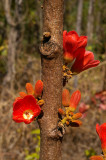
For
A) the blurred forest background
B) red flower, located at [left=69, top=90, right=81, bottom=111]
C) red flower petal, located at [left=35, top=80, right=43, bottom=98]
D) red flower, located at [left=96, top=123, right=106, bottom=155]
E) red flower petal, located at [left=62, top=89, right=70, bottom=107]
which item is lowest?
the blurred forest background

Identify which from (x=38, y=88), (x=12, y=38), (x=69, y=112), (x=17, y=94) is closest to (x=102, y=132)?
(x=69, y=112)

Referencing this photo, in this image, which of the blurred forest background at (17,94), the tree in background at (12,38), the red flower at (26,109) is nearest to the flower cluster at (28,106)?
the red flower at (26,109)

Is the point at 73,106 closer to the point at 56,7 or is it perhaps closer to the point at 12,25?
the point at 56,7

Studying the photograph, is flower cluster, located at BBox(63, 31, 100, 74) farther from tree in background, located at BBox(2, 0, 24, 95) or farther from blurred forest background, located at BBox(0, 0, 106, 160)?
tree in background, located at BBox(2, 0, 24, 95)

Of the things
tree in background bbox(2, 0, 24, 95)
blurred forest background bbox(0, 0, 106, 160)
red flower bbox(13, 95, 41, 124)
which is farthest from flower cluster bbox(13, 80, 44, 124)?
tree in background bbox(2, 0, 24, 95)

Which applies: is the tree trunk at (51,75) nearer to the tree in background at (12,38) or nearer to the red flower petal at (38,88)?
the red flower petal at (38,88)

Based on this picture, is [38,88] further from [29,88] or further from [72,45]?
[72,45]
